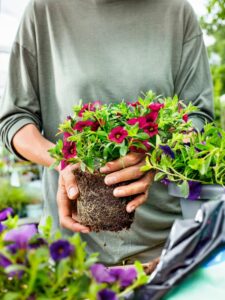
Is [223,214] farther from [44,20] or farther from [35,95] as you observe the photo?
[44,20]

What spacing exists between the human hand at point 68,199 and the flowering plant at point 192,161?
209mm

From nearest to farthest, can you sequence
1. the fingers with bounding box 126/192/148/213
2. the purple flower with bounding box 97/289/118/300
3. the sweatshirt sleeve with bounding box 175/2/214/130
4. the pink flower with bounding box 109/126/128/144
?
the purple flower with bounding box 97/289/118/300, the pink flower with bounding box 109/126/128/144, the fingers with bounding box 126/192/148/213, the sweatshirt sleeve with bounding box 175/2/214/130

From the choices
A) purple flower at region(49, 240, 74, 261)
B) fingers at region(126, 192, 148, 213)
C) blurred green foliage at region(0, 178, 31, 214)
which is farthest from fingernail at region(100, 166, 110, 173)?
blurred green foliage at region(0, 178, 31, 214)

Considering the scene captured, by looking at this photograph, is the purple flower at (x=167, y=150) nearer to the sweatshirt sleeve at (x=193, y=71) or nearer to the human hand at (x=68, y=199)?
the human hand at (x=68, y=199)

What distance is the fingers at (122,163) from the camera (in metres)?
1.07

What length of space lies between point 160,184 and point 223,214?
860 mm

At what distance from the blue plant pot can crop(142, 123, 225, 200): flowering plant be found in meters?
0.01

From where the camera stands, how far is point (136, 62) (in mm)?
1525

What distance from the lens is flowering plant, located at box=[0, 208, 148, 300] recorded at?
0.60 meters

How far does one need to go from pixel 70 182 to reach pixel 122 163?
18 centimetres

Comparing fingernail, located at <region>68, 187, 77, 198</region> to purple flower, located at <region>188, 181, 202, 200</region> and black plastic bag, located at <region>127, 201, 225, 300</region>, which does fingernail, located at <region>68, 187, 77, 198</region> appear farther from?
black plastic bag, located at <region>127, 201, 225, 300</region>

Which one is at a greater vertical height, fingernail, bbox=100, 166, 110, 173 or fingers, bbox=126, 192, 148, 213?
fingernail, bbox=100, 166, 110, 173

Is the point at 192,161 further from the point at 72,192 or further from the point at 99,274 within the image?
the point at 99,274

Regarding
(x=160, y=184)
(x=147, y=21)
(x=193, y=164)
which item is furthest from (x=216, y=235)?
(x=147, y=21)
